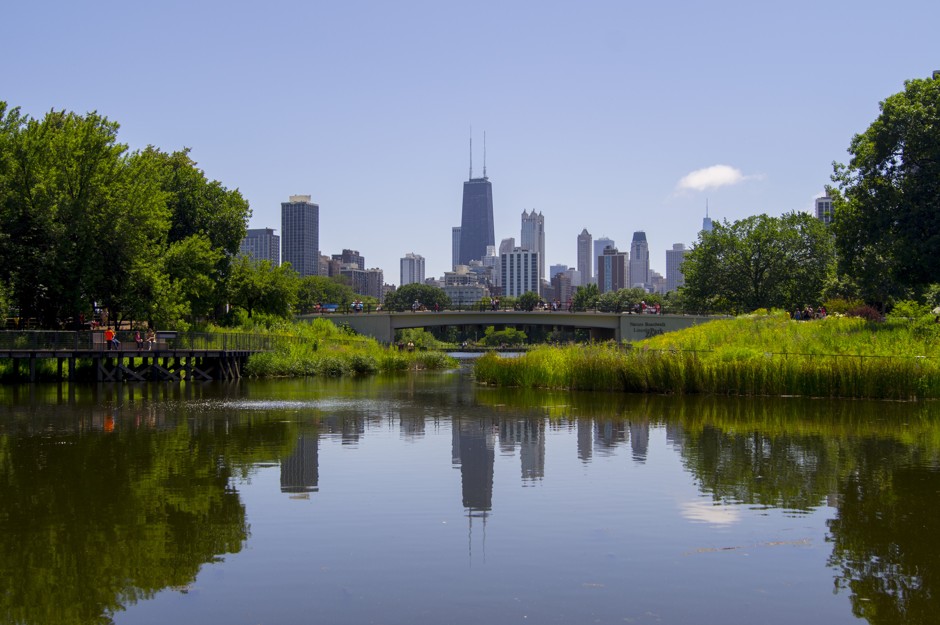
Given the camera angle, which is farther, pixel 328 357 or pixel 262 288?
pixel 262 288

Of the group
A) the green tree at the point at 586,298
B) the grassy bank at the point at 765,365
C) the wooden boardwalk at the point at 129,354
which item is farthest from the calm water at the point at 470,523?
the green tree at the point at 586,298

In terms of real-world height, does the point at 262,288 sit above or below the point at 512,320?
above

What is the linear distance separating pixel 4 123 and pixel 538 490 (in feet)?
134

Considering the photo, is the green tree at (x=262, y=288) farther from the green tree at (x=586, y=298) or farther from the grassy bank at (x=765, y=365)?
the green tree at (x=586, y=298)

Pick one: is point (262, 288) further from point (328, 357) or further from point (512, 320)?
point (512, 320)

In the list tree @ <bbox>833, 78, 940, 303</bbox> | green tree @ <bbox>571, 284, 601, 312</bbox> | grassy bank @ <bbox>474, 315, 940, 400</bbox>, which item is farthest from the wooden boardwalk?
green tree @ <bbox>571, 284, 601, 312</bbox>

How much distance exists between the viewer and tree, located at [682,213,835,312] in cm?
9038

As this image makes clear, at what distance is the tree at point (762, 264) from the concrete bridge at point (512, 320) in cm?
698

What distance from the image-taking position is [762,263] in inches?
3642

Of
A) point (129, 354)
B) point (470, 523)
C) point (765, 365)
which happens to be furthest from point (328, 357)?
point (470, 523)

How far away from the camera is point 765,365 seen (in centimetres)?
3180

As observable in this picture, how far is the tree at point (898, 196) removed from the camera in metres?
42.9

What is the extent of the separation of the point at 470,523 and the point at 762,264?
8685 cm

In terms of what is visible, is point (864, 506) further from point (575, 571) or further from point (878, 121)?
point (878, 121)
